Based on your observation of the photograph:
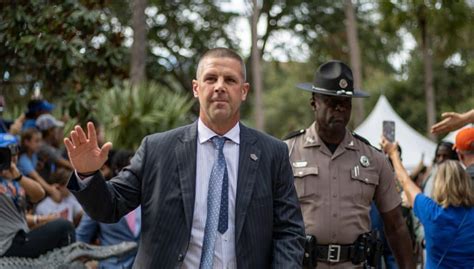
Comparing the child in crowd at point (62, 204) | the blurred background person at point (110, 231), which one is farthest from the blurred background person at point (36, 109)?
the blurred background person at point (110, 231)

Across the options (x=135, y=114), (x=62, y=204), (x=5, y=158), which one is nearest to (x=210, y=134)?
(x=5, y=158)

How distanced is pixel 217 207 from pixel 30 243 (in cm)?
236

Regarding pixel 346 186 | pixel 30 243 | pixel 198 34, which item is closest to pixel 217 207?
pixel 346 186

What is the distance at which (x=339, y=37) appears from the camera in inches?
1230

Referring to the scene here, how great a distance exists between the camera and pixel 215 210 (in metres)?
3.76

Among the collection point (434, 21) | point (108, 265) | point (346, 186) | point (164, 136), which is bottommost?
Answer: point (108, 265)

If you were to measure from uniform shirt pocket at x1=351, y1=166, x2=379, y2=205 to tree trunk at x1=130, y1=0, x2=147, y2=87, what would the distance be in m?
11.0

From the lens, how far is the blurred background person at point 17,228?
5.61 meters

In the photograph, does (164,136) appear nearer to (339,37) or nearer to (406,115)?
(339,37)

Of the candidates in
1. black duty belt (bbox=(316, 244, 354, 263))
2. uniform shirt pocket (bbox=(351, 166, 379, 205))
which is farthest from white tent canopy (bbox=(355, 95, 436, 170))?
black duty belt (bbox=(316, 244, 354, 263))

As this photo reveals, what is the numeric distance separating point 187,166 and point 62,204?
4.21 m

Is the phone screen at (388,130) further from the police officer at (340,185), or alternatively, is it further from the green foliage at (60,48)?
the green foliage at (60,48)

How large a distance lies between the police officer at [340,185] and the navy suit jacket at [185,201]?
1562mm

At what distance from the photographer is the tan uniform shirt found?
5.50 metres
